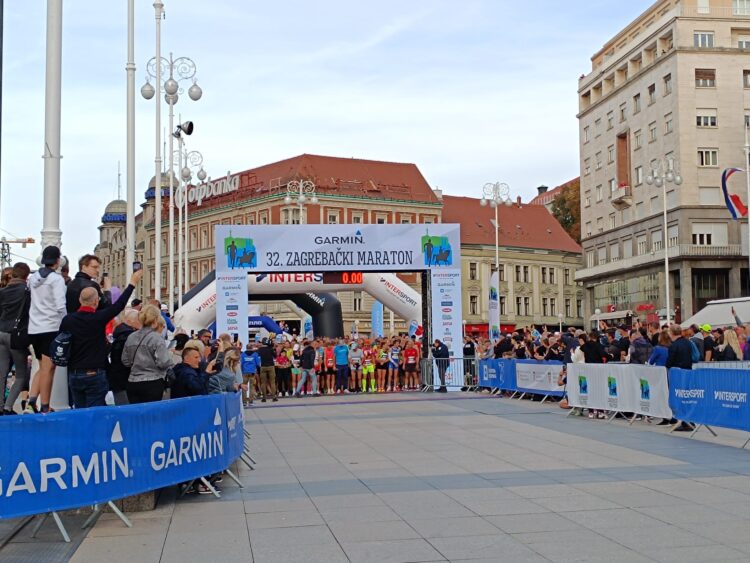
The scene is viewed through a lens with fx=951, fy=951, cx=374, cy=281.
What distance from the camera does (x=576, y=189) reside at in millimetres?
111812

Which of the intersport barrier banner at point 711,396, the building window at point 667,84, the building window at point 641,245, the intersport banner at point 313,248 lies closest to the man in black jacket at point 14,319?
the intersport barrier banner at point 711,396

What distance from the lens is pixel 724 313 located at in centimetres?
4288

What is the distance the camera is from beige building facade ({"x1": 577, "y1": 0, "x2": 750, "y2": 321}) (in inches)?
2601

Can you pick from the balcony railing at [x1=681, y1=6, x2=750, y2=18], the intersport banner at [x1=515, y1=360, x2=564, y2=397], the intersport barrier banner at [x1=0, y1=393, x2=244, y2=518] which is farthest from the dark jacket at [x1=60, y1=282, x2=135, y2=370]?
the balcony railing at [x1=681, y1=6, x2=750, y2=18]

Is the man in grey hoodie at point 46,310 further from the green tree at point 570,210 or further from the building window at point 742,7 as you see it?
the green tree at point 570,210

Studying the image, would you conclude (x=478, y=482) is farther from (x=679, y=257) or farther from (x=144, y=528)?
(x=679, y=257)

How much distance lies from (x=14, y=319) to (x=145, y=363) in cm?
165

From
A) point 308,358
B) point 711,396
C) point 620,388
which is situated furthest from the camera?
point 308,358

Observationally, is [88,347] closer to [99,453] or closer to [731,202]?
[99,453]

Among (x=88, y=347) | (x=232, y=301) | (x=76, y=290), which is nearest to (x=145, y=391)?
(x=88, y=347)

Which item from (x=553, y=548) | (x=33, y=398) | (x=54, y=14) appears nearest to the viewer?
(x=553, y=548)

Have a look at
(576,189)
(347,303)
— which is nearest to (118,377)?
(347,303)

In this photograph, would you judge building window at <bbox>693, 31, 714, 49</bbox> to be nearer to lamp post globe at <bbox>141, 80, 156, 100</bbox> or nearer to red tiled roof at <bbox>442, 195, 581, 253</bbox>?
red tiled roof at <bbox>442, 195, 581, 253</bbox>

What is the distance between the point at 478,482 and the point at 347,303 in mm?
78404
